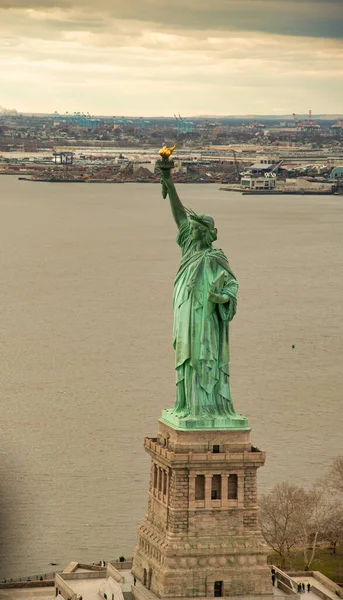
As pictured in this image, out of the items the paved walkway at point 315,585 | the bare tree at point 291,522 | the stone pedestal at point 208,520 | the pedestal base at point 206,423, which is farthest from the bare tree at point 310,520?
the pedestal base at point 206,423

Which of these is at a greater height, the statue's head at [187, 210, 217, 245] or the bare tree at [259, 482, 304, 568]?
the statue's head at [187, 210, 217, 245]

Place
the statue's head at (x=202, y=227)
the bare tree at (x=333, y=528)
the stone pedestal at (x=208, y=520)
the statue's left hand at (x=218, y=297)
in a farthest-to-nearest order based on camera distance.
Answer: the bare tree at (x=333, y=528)
the statue's head at (x=202, y=227)
the statue's left hand at (x=218, y=297)
the stone pedestal at (x=208, y=520)

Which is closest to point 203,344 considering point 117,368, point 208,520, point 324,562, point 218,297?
point 218,297

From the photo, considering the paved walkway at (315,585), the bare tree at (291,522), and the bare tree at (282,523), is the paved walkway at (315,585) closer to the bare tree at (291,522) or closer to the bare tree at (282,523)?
the bare tree at (291,522)

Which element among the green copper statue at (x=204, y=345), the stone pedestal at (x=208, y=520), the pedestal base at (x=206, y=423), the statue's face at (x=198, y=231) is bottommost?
the stone pedestal at (x=208, y=520)

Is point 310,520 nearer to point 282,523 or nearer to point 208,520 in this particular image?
point 282,523

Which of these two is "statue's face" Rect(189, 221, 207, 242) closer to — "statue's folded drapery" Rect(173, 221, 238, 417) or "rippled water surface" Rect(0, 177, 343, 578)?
"statue's folded drapery" Rect(173, 221, 238, 417)

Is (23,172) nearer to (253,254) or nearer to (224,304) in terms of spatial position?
(253,254)

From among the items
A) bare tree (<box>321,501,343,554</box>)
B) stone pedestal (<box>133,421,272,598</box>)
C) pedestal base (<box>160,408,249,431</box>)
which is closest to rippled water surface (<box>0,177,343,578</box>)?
stone pedestal (<box>133,421,272,598</box>)
